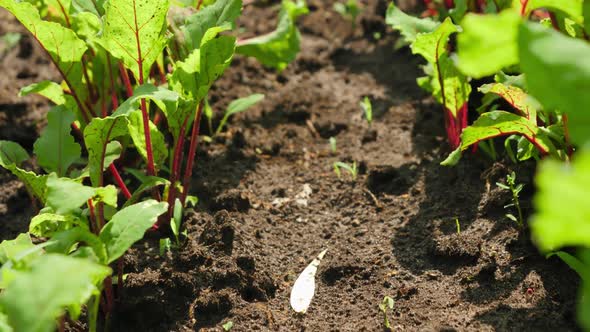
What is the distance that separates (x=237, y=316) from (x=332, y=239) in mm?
504

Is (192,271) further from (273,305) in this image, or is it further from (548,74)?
(548,74)

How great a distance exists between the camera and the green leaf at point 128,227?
5.90 feet

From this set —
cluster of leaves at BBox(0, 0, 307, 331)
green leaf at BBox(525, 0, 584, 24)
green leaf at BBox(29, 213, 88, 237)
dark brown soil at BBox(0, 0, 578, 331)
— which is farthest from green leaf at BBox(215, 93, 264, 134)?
green leaf at BBox(525, 0, 584, 24)

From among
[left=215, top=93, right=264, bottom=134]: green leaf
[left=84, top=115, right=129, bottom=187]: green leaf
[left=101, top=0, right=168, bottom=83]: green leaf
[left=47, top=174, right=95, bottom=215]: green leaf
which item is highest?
[left=101, top=0, right=168, bottom=83]: green leaf

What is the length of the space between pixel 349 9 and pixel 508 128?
188cm

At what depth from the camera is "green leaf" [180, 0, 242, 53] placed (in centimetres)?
237

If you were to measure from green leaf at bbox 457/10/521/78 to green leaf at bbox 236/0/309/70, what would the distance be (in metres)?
1.50

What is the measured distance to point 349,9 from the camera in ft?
12.5

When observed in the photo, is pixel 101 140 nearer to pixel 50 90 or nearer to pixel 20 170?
pixel 20 170

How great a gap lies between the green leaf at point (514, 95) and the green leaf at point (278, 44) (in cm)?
105

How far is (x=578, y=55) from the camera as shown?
131cm

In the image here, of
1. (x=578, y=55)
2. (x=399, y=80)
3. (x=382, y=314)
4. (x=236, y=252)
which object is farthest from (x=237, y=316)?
(x=399, y=80)

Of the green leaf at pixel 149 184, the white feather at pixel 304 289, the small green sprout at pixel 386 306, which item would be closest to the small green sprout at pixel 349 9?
the white feather at pixel 304 289

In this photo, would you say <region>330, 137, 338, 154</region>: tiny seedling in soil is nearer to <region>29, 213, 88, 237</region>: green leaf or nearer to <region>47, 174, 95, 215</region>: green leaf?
<region>29, 213, 88, 237</region>: green leaf
